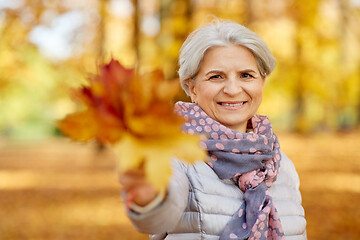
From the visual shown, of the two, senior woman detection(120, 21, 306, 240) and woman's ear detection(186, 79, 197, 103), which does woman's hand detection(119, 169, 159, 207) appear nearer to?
senior woman detection(120, 21, 306, 240)

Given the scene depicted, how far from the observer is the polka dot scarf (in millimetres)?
1711

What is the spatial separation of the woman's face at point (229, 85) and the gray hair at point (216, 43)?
0.08 feet

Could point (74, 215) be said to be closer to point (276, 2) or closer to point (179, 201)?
point (179, 201)

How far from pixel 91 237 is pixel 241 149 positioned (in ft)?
15.4

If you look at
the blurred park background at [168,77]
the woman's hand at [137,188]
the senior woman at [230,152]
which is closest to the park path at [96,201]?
the blurred park background at [168,77]

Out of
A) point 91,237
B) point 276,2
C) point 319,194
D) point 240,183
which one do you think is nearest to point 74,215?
point 91,237

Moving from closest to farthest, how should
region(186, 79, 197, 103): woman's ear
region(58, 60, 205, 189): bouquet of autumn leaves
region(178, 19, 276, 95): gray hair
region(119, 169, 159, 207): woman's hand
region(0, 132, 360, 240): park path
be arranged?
region(58, 60, 205, 189): bouquet of autumn leaves → region(119, 169, 159, 207): woman's hand → region(178, 19, 276, 95): gray hair → region(186, 79, 197, 103): woman's ear → region(0, 132, 360, 240): park path

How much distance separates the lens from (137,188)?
1.16 meters

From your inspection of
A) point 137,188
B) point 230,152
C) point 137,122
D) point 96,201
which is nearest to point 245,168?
point 230,152

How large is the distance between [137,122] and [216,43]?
0.91m

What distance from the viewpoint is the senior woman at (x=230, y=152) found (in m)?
1.68

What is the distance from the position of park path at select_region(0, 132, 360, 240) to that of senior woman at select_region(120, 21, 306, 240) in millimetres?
4268

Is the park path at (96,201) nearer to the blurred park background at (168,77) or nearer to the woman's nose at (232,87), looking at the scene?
the blurred park background at (168,77)

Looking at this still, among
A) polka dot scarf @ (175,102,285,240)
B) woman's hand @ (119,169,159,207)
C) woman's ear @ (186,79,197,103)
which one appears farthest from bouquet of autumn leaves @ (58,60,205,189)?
woman's ear @ (186,79,197,103)
